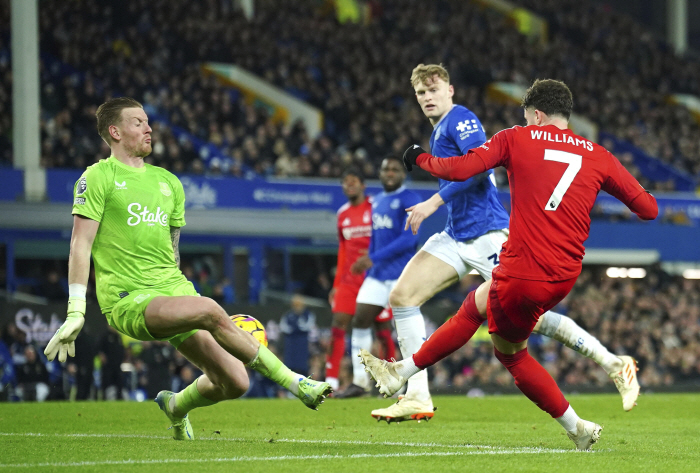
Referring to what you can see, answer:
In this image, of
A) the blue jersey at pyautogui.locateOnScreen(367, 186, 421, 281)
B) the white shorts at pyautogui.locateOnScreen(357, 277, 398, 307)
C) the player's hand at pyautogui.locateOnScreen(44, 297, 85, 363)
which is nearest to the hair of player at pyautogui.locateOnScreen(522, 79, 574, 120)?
the player's hand at pyautogui.locateOnScreen(44, 297, 85, 363)

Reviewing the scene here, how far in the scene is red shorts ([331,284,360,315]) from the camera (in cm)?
1157

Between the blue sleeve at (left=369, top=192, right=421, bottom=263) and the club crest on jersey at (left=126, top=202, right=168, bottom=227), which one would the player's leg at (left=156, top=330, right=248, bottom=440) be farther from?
the blue sleeve at (left=369, top=192, right=421, bottom=263)

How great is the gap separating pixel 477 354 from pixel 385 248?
395 inches

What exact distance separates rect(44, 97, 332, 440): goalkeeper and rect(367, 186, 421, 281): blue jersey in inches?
164

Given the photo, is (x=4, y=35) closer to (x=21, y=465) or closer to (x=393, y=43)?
(x=393, y=43)

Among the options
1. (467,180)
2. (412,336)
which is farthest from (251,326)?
(467,180)

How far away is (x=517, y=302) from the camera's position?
222 inches

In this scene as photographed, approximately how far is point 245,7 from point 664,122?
1436 centimetres

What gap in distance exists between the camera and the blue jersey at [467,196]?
7.34m

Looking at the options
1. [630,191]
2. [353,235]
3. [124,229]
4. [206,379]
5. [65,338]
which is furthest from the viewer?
[353,235]

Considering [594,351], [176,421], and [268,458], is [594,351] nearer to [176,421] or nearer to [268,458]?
[268,458]

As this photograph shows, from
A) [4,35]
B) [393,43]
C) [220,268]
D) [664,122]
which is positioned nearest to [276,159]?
[220,268]

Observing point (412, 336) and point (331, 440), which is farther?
point (412, 336)

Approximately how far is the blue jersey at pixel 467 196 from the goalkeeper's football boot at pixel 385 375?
153 centimetres
